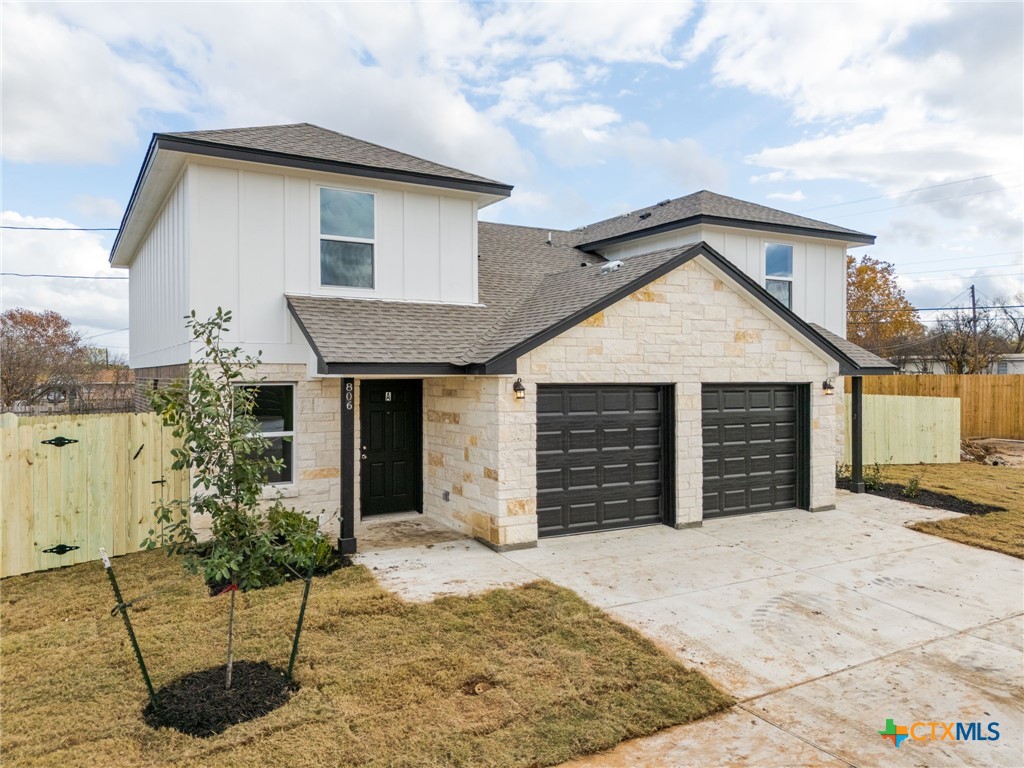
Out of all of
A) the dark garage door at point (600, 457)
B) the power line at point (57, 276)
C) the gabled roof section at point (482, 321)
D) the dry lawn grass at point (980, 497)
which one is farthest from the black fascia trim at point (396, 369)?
the power line at point (57, 276)

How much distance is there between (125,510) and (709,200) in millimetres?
13313

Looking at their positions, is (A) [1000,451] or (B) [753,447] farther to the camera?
(A) [1000,451]

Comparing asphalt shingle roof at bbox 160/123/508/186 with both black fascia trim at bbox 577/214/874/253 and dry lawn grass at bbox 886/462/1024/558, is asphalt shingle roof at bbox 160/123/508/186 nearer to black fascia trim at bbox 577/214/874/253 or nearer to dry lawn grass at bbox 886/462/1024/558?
black fascia trim at bbox 577/214/874/253

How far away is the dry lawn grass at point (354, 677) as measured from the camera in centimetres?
392

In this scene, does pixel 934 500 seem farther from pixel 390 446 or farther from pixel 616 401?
pixel 390 446

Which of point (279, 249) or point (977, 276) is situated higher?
point (977, 276)

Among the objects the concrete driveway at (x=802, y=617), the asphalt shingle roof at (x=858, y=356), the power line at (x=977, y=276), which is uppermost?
the power line at (x=977, y=276)

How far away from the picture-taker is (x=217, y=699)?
4434mm

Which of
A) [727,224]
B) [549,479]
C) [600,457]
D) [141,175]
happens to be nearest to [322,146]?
[141,175]

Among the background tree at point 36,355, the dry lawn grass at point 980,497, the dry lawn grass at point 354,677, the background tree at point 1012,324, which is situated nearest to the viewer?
the dry lawn grass at point 354,677

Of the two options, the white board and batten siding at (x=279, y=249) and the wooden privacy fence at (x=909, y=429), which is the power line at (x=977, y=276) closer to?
the wooden privacy fence at (x=909, y=429)

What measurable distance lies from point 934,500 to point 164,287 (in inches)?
587

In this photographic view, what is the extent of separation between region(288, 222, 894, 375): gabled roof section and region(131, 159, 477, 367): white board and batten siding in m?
0.39

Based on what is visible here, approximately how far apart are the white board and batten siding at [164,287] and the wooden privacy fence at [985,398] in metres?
23.5
